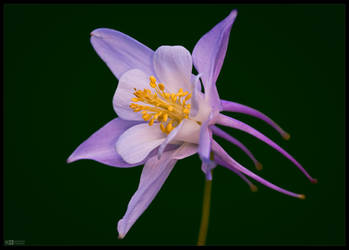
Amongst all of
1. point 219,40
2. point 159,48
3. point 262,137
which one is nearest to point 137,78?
point 159,48

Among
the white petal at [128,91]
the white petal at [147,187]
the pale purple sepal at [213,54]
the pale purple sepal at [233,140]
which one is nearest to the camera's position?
the pale purple sepal at [213,54]

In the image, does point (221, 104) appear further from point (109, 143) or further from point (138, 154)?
point (109, 143)

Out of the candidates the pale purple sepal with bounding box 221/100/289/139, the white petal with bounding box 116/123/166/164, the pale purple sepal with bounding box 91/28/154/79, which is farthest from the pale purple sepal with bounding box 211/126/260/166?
the pale purple sepal with bounding box 91/28/154/79

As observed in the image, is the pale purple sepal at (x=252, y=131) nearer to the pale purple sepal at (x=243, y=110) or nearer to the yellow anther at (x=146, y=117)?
the pale purple sepal at (x=243, y=110)

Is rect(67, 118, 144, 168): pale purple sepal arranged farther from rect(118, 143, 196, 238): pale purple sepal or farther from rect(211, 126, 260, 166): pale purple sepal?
rect(211, 126, 260, 166): pale purple sepal

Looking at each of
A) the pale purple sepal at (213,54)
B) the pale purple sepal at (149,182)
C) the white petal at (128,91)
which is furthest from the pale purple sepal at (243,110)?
the white petal at (128,91)

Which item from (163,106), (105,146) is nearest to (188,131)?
(163,106)
